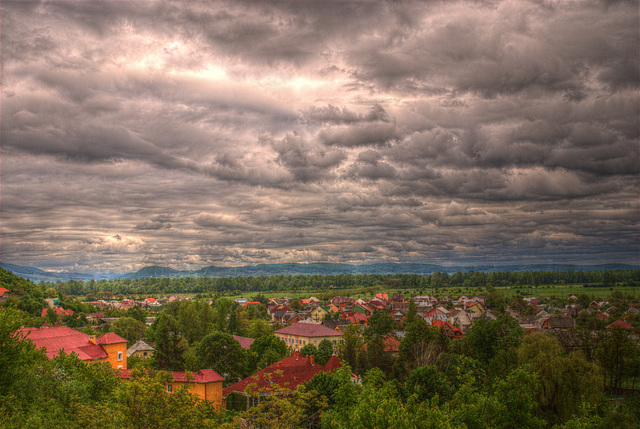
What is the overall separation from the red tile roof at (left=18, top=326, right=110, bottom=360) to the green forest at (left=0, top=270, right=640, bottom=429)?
15.7ft

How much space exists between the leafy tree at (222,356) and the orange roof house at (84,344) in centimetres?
899

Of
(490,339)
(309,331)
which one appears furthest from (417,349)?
(309,331)

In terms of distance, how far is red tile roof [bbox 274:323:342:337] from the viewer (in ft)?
288

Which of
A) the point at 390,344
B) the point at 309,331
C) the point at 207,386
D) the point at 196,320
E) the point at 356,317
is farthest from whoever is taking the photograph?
the point at 356,317

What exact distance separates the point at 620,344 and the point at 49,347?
63978mm

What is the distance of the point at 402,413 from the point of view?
18.6 m

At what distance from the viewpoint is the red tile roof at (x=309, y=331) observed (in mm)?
87688

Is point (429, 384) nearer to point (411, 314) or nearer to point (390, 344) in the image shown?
Answer: point (390, 344)

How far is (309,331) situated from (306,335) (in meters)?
2.31

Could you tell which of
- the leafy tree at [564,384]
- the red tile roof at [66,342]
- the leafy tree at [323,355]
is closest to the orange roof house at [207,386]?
the red tile roof at [66,342]

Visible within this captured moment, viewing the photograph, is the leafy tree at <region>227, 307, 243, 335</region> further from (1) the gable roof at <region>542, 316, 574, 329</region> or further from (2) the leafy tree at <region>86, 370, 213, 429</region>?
(2) the leafy tree at <region>86, 370, 213, 429</region>

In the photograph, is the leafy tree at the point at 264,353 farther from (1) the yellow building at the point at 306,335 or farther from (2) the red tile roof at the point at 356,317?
(2) the red tile roof at the point at 356,317

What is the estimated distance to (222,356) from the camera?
55812 millimetres

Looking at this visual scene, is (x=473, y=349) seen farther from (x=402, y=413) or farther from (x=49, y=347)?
(x=49, y=347)
